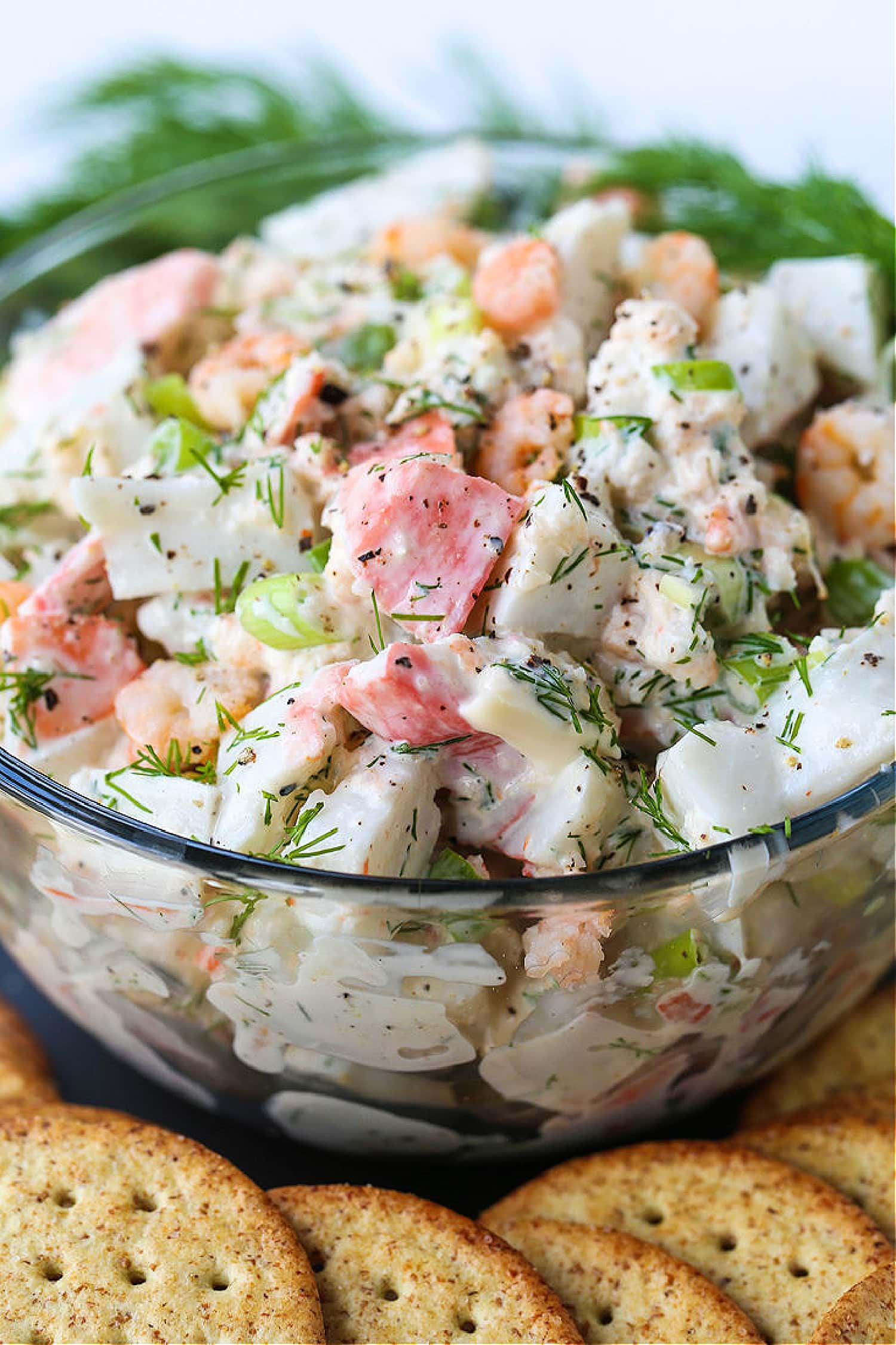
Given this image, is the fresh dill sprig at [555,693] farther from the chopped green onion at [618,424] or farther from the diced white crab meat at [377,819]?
the chopped green onion at [618,424]

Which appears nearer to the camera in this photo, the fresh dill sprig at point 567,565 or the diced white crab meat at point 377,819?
the diced white crab meat at point 377,819

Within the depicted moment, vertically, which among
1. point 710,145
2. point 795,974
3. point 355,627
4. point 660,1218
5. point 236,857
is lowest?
point 660,1218

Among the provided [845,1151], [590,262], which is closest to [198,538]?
[590,262]

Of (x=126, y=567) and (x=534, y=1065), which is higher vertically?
(x=126, y=567)

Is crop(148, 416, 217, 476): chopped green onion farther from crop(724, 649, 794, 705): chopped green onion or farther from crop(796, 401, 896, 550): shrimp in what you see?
crop(796, 401, 896, 550): shrimp

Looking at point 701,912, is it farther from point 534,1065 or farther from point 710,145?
point 710,145

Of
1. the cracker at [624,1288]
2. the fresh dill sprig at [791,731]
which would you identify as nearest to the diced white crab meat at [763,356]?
the fresh dill sprig at [791,731]

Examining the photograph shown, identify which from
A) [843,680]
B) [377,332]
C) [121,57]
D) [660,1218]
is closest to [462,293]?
[377,332]
